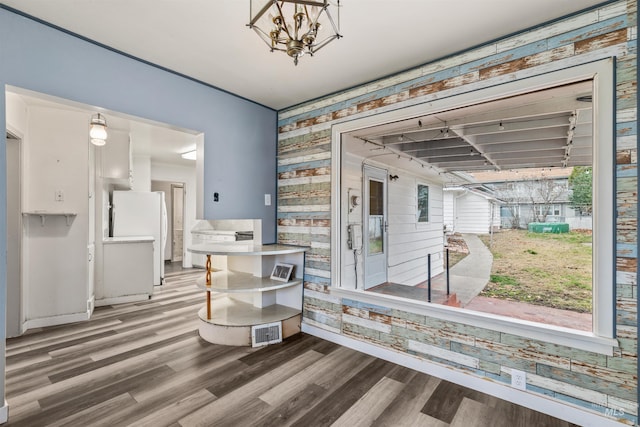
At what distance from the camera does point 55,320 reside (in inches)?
139

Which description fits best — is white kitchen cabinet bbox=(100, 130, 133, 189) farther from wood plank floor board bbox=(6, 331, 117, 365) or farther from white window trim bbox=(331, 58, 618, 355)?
white window trim bbox=(331, 58, 618, 355)

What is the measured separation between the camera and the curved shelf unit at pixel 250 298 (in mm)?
2967

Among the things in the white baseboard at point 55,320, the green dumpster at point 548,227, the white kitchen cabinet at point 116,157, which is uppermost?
the white kitchen cabinet at point 116,157

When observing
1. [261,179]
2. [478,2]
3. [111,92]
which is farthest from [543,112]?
[111,92]

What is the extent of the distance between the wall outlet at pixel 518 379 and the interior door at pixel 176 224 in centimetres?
779

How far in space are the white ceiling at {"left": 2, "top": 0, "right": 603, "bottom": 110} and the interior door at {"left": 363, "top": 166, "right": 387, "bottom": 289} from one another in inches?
81.3

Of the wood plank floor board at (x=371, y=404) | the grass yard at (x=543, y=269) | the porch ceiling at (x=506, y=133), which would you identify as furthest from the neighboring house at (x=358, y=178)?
the grass yard at (x=543, y=269)

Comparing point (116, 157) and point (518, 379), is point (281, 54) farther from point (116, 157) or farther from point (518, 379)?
point (116, 157)

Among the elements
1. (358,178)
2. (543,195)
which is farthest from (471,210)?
(358,178)

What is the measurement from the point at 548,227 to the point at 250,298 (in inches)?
125

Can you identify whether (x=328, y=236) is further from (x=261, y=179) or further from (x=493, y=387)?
(x=493, y=387)

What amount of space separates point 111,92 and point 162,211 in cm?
348

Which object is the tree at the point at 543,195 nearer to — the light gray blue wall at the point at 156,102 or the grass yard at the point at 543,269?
the grass yard at the point at 543,269

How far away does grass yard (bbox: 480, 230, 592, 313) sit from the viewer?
229 cm
